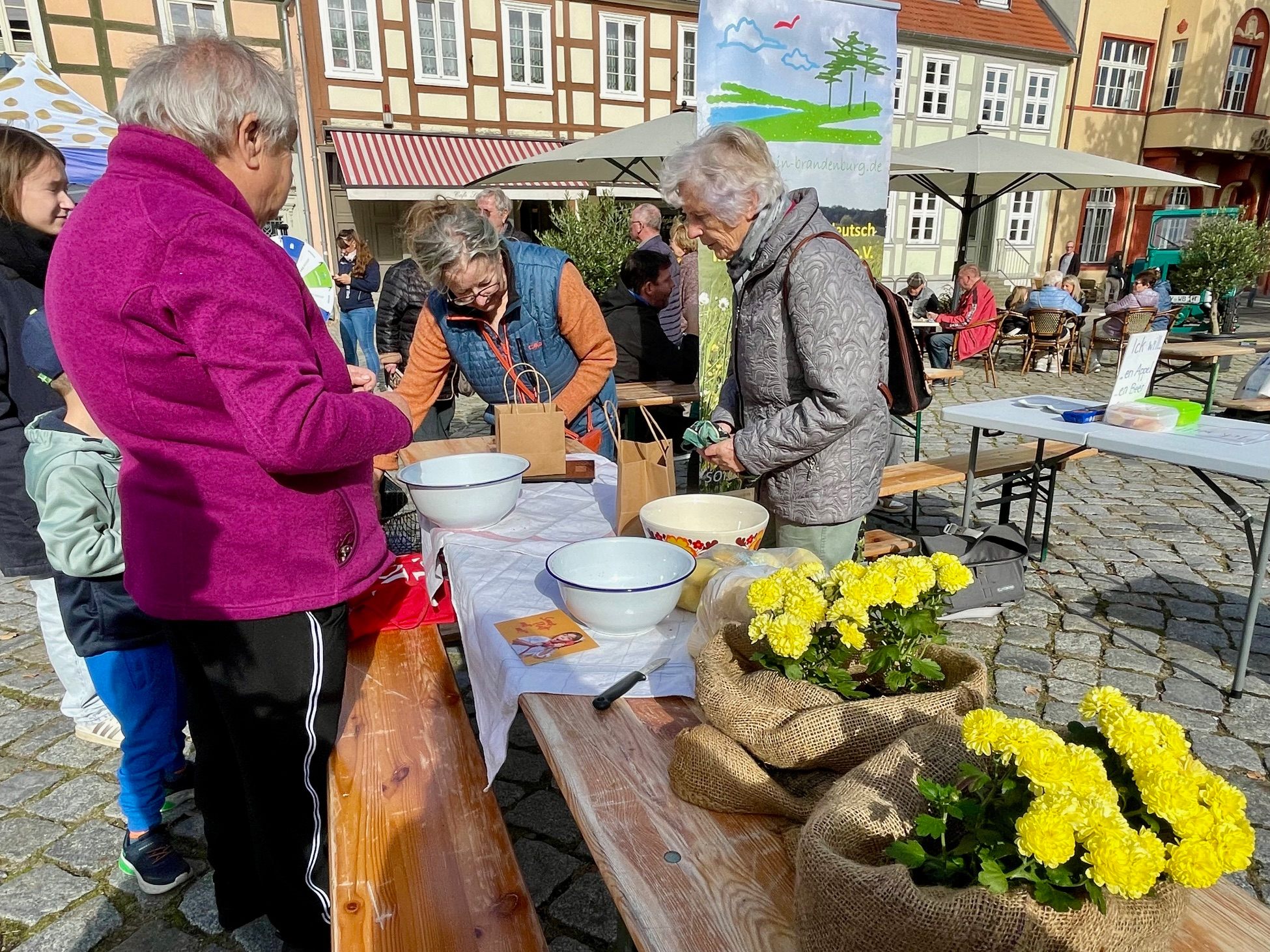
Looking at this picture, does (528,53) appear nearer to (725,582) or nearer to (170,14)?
(170,14)

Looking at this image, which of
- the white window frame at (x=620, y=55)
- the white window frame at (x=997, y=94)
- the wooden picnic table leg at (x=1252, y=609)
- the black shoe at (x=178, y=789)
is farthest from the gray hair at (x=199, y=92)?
the white window frame at (x=997, y=94)

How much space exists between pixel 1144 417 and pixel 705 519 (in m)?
2.61

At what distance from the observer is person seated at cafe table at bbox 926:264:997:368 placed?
361 inches

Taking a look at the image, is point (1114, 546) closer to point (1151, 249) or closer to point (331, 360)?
point (331, 360)

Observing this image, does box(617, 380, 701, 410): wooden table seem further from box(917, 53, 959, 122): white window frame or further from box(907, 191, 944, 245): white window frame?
box(917, 53, 959, 122): white window frame

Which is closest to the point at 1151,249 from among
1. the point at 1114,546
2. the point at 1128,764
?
the point at 1114,546

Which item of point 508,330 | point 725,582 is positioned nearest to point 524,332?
point 508,330

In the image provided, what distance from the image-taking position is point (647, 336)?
5.27 m

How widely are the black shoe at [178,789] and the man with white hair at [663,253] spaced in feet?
12.5

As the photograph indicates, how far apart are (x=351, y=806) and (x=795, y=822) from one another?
1.05m

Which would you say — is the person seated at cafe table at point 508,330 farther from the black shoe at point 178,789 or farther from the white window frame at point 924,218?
the white window frame at point 924,218

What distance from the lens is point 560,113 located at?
56.5 ft

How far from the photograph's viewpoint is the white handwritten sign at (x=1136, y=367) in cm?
334

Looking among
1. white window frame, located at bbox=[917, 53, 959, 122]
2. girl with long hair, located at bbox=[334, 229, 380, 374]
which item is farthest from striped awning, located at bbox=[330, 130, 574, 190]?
white window frame, located at bbox=[917, 53, 959, 122]
